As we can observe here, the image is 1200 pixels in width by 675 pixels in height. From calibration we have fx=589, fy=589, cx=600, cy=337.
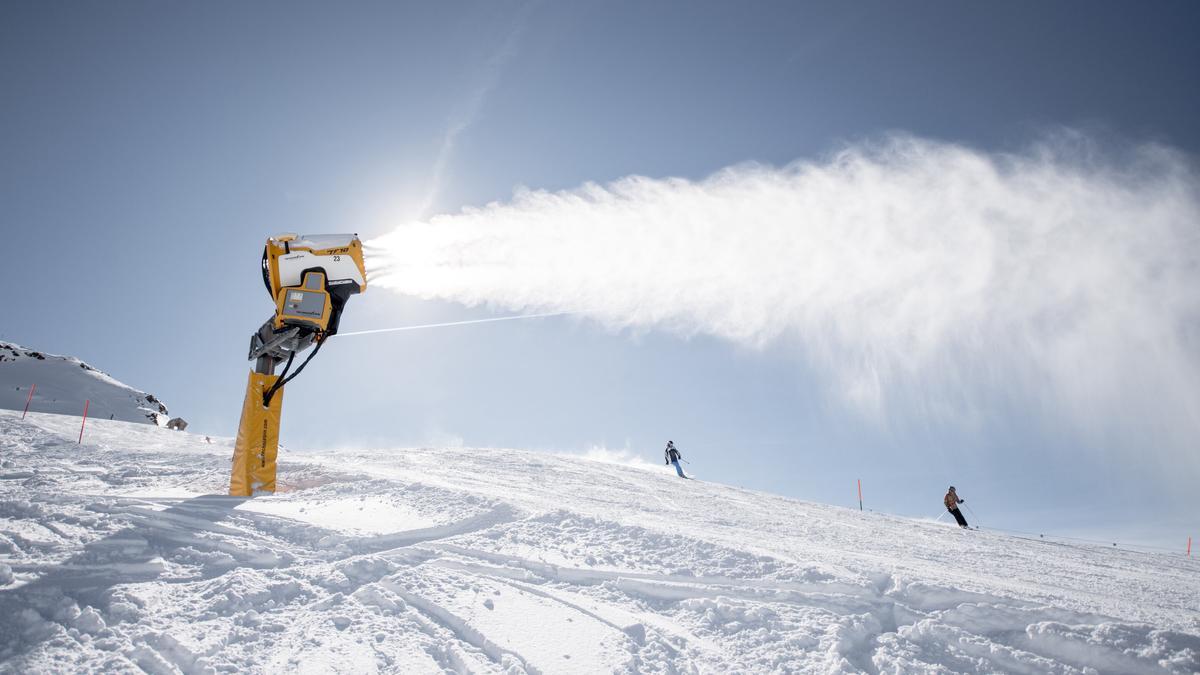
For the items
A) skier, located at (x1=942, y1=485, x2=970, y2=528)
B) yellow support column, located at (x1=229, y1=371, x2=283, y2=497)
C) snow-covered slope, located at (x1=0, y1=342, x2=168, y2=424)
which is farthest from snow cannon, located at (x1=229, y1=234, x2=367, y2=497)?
snow-covered slope, located at (x1=0, y1=342, x2=168, y2=424)

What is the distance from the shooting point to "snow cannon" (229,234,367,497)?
8242mm

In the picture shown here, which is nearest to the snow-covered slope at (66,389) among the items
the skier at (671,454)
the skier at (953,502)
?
the skier at (671,454)

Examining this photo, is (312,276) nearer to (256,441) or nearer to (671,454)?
(256,441)

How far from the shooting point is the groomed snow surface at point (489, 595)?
13.6 ft

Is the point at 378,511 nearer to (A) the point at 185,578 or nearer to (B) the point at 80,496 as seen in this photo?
(A) the point at 185,578

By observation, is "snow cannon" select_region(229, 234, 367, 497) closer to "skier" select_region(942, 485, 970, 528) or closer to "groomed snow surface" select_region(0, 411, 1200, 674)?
"groomed snow surface" select_region(0, 411, 1200, 674)

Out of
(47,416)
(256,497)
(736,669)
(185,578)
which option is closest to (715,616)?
(736,669)

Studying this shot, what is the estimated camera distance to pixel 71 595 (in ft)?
14.5

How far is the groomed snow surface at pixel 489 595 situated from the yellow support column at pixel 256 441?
14.2 inches

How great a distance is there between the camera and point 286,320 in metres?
8.17

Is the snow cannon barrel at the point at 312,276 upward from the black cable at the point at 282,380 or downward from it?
upward

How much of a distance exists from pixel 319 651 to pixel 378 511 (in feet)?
10.5

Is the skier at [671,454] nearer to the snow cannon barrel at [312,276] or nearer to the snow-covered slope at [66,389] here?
the snow cannon barrel at [312,276]

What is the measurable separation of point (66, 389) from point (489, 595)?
6288 centimetres
